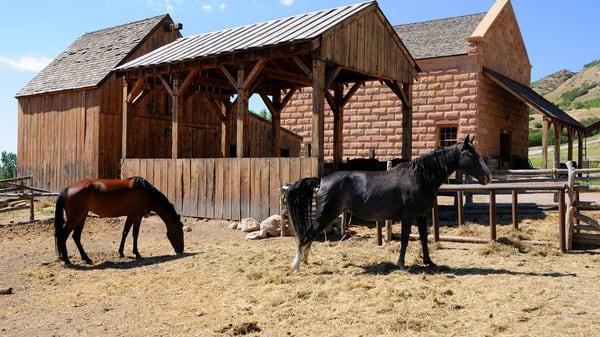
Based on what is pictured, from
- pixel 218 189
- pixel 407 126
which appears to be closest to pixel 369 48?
pixel 407 126

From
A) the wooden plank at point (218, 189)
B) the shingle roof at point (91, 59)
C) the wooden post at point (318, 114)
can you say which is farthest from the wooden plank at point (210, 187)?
the shingle roof at point (91, 59)

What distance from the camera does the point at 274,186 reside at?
1316cm

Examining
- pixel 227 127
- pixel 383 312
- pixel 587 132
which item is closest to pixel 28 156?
pixel 227 127

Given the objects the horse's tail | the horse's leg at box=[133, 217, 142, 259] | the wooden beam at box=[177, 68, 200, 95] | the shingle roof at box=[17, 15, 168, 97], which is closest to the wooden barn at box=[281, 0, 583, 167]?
the shingle roof at box=[17, 15, 168, 97]

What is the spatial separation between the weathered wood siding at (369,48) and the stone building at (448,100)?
16.4 feet

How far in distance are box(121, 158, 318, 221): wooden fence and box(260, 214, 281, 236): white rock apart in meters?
0.79

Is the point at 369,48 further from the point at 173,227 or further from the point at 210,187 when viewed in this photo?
the point at 173,227

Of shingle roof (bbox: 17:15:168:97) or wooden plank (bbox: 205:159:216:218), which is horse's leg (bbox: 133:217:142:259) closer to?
wooden plank (bbox: 205:159:216:218)

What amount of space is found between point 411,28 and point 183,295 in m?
20.6

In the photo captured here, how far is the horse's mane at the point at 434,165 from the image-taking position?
7.86 metres

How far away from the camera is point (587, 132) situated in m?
25.7

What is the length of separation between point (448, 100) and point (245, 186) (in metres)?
10.6

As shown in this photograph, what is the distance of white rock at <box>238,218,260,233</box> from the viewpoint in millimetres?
12861

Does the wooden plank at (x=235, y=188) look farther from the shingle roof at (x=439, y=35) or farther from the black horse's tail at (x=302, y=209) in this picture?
the shingle roof at (x=439, y=35)
